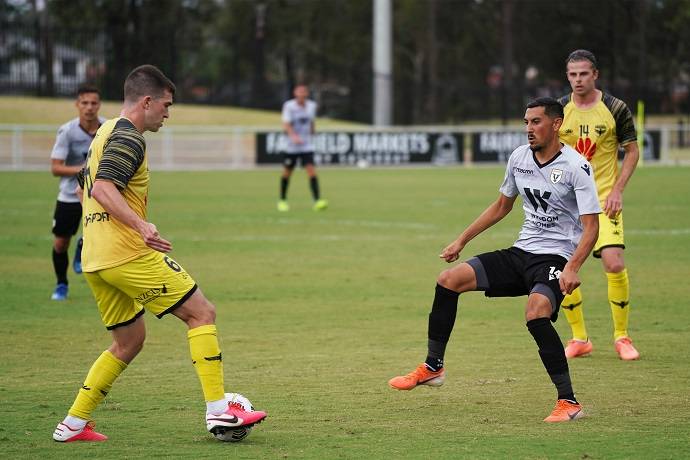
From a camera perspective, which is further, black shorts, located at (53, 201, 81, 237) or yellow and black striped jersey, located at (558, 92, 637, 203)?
black shorts, located at (53, 201, 81, 237)

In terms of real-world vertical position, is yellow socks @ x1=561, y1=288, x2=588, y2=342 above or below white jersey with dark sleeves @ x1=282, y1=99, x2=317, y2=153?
below

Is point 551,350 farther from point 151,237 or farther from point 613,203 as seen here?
point 151,237

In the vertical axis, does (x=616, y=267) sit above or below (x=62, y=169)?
below

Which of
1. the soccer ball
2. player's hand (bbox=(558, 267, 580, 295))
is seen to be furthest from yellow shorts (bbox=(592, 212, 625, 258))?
the soccer ball

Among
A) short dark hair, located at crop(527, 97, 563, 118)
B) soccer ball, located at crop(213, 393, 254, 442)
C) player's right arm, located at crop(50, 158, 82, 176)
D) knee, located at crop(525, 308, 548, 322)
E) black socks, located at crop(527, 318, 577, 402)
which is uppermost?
short dark hair, located at crop(527, 97, 563, 118)

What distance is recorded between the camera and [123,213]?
6.30 m

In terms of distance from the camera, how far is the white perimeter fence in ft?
129

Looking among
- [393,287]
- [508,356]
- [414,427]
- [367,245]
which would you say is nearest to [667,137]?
[367,245]

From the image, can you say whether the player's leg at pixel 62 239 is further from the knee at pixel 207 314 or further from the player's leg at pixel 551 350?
the player's leg at pixel 551 350

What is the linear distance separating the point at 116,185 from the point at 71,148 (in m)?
6.59

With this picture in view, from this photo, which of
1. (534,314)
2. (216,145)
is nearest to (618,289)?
(534,314)

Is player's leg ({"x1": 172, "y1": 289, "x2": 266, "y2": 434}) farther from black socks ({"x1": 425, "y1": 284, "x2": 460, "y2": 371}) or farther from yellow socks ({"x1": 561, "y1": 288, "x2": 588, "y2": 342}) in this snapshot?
yellow socks ({"x1": 561, "y1": 288, "x2": 588, "y2": 342})

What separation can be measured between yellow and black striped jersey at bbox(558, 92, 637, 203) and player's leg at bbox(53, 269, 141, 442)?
4.40 metres

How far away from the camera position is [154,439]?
672 centimetres
